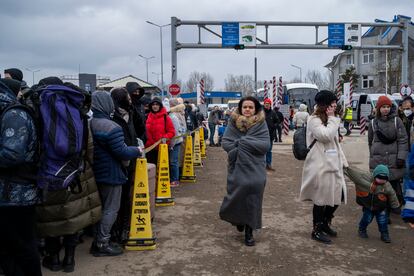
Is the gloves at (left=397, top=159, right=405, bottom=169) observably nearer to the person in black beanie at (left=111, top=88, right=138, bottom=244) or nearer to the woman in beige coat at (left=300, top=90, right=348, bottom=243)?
the woman in beige coat at (left=300, top=90, right=348, bottom=243)

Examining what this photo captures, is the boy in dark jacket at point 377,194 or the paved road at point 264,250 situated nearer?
the paved road at point 264,250

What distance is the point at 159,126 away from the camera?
808 centimetres

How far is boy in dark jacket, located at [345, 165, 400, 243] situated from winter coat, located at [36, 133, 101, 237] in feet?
10.9

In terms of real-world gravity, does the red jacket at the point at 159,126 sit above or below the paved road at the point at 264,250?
above

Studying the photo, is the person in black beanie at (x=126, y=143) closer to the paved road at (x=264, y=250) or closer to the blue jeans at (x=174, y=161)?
the paved road at (x=264, y=250)

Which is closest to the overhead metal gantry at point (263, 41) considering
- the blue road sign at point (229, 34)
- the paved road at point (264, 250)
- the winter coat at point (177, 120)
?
the blue road sign at point (229, 34)

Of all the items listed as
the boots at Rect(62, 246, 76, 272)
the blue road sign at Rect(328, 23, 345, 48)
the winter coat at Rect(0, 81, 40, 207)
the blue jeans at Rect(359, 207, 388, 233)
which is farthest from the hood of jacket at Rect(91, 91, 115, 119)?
the blue road sign at Rect(328, 23, 345, 48)

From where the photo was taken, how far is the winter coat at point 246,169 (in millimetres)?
5191

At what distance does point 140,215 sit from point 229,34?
1654 cm

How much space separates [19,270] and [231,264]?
2221 mm

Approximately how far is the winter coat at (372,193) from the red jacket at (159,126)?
364 cm

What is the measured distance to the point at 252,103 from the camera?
5.34 metres

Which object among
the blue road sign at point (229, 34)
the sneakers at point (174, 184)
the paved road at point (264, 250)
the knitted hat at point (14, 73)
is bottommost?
the paved road at point (264, 250)

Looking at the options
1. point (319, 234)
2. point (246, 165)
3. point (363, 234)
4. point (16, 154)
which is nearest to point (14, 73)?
point (16, 154)
